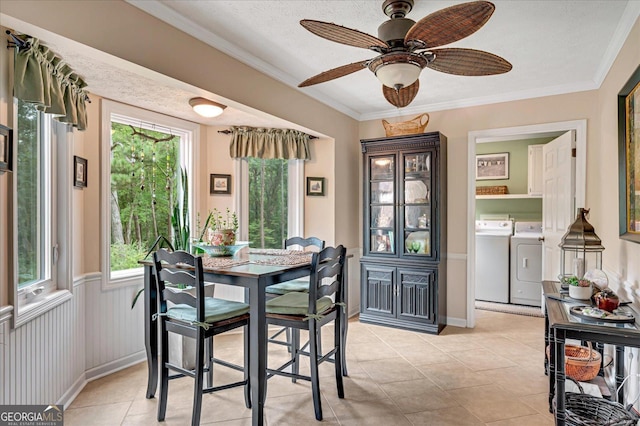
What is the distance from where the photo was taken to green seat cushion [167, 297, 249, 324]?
2189 mm

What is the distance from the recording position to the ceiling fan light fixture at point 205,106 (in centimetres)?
308

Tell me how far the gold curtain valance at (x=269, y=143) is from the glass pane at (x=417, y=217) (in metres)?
1.29

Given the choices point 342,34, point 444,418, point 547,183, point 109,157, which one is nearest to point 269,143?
point 109,157

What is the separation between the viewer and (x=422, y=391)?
270 cm

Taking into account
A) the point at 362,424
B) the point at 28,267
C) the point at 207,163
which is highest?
the point at 207,163

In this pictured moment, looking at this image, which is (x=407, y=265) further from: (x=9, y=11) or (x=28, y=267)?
(x=9, y=11)

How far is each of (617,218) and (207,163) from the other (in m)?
3.61

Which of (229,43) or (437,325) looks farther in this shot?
(437,325)

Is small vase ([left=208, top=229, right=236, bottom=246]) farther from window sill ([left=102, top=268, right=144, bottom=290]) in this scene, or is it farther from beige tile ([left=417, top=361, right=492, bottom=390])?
beige tile ([left=417, top=361, right=492, bottom=390])

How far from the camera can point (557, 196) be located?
13.1 ft

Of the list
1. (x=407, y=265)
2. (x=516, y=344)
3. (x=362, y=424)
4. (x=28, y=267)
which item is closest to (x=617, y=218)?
(x=516, y=344)

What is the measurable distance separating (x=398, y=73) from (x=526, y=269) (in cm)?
413

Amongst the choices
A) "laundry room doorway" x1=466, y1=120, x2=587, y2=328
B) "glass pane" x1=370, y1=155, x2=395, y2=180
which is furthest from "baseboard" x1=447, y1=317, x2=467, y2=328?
"glass pane" x1=370, y1=155, x2=395, y2=180

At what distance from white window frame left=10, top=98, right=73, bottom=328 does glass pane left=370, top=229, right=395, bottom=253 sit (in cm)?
291
